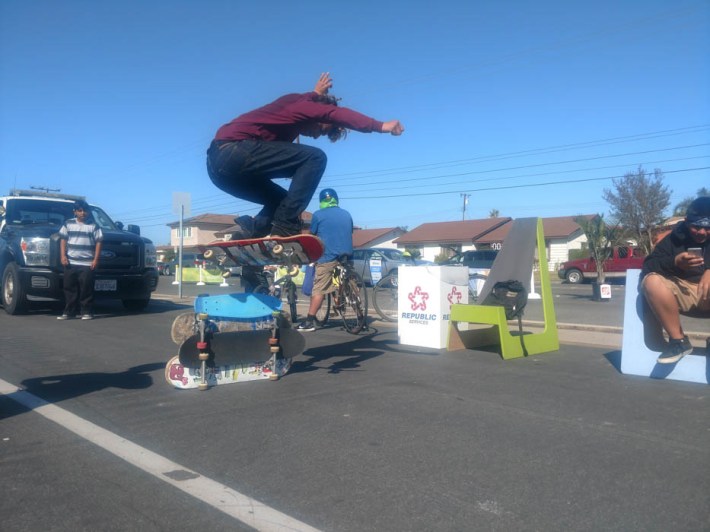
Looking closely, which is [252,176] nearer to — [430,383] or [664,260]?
[430,383]

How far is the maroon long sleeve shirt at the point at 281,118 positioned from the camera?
3.92 m

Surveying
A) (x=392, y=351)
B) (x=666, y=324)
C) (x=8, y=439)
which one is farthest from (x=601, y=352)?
(x=8, y=439)

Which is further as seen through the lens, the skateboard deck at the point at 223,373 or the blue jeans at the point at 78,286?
the blue jeans at the point at 78,286

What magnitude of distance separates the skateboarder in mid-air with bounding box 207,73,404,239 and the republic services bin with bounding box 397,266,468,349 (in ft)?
9.13

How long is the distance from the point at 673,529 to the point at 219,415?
8.33 feet

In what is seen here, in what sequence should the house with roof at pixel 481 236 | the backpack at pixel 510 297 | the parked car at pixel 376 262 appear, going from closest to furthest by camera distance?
the backpack at pixel 510 297, the parked car at pixel 376 262, the house with roof at pixel 481 236

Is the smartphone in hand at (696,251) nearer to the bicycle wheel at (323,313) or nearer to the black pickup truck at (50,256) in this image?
the bicycle wheel at (323,313)

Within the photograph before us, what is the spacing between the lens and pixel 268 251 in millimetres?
4305

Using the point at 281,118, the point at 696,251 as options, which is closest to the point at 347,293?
the point at 281,118

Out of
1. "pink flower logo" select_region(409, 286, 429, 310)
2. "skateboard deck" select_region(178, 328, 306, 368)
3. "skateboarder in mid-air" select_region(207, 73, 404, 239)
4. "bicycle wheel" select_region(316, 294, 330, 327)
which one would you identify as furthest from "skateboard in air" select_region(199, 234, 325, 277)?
"bicycle wheel" select_region(316, 294, 330, 327)

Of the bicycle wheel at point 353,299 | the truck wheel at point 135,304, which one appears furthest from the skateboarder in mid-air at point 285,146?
the truck wheel at point 135,304

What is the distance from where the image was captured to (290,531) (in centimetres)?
218

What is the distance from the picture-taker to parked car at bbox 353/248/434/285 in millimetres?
24359

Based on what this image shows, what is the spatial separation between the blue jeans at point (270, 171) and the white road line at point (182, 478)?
179cm
